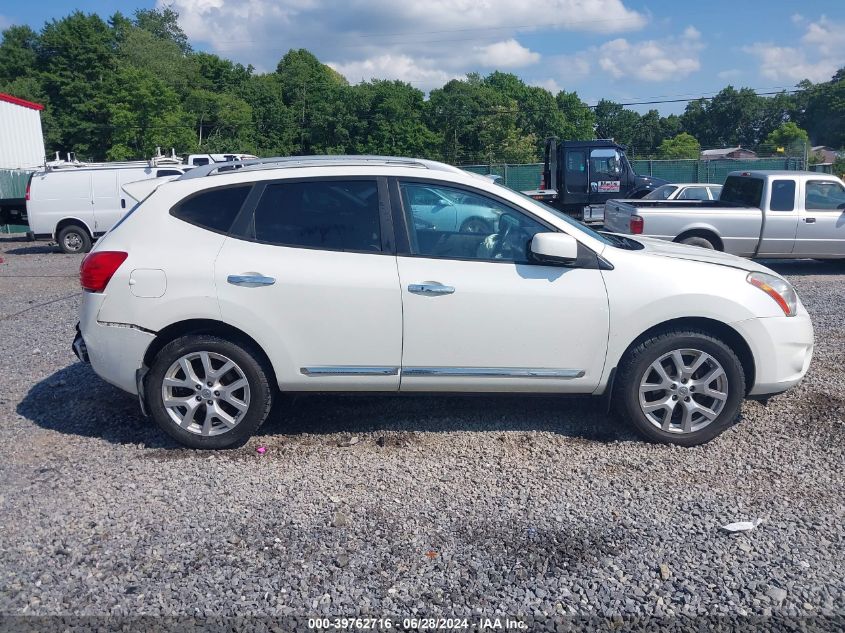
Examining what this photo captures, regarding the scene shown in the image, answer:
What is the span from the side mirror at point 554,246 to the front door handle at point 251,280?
5.44 ft

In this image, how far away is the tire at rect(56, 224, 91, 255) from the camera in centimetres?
1850

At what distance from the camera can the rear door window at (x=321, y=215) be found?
4.97m

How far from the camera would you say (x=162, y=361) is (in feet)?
16.0

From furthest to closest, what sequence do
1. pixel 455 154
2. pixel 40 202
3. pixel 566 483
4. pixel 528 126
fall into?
pixel 528 126
pixel 455 154
pixel 40 202
pixel 566 483

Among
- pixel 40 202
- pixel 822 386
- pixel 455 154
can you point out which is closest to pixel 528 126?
pixel 455 154

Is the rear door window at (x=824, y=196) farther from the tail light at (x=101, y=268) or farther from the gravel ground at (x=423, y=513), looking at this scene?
the tail light at (x=101, y=268)

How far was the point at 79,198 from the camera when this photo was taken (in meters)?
18.3

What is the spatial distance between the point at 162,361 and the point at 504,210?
7.81 ft

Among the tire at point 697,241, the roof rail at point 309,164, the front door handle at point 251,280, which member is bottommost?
the tire at point 697,241

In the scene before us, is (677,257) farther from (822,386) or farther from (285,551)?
(285,551)

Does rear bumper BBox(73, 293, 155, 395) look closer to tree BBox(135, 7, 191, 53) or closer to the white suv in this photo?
the white suv

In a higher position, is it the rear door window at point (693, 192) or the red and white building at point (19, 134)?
the red and white building at point (19, 134)

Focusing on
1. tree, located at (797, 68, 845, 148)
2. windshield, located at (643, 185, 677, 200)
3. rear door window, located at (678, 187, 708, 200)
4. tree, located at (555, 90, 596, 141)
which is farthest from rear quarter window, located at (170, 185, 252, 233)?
tree, located at (797, 68, 845, 148)

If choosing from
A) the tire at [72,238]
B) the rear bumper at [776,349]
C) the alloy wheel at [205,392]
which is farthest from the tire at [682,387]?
the tire at [72,238]
